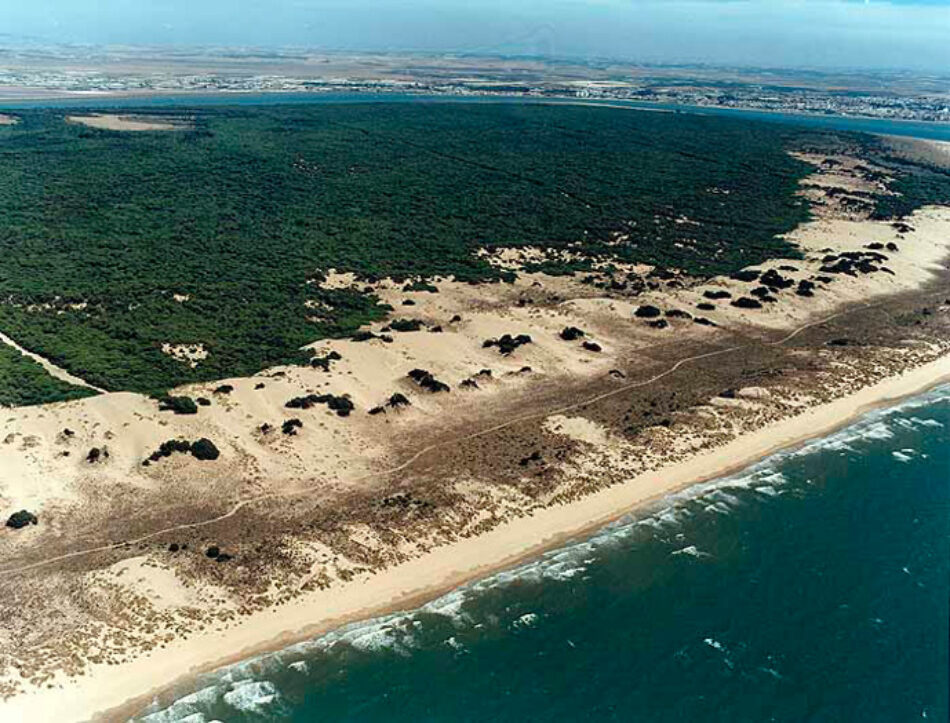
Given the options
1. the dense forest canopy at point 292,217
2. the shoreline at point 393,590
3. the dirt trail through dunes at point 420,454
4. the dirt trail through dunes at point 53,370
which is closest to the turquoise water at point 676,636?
the shoreline at point 393,590

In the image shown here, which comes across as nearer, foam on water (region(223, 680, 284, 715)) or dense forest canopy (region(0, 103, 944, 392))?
foam on water (region(223, 680, 284, 715))

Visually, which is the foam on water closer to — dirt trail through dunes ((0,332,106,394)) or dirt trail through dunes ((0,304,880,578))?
dirt trail through dunes ((0,304,880,578))

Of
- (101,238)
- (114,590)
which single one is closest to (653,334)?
(114,590)

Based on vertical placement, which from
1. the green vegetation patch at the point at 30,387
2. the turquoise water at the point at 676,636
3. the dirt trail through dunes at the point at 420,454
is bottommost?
the turquoise water at the point at 676,636

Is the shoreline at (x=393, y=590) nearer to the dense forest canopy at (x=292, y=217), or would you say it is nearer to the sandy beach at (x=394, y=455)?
the sandy beach at (x=394, y=455)

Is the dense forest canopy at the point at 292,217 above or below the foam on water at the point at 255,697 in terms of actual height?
above

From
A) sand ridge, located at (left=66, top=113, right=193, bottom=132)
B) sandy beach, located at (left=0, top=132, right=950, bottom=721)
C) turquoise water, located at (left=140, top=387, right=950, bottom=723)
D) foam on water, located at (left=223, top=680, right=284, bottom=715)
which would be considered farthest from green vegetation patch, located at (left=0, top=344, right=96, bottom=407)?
sand ridge, located at (left=66, top=113, right=193, bottom=132)

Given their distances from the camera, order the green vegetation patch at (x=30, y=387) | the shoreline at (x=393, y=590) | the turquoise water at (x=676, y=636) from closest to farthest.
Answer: the shoreline at (x=393, y=590) → the turquoise water at (x=676, y=636) → the green vegetation patch at (x=30, y=387)
